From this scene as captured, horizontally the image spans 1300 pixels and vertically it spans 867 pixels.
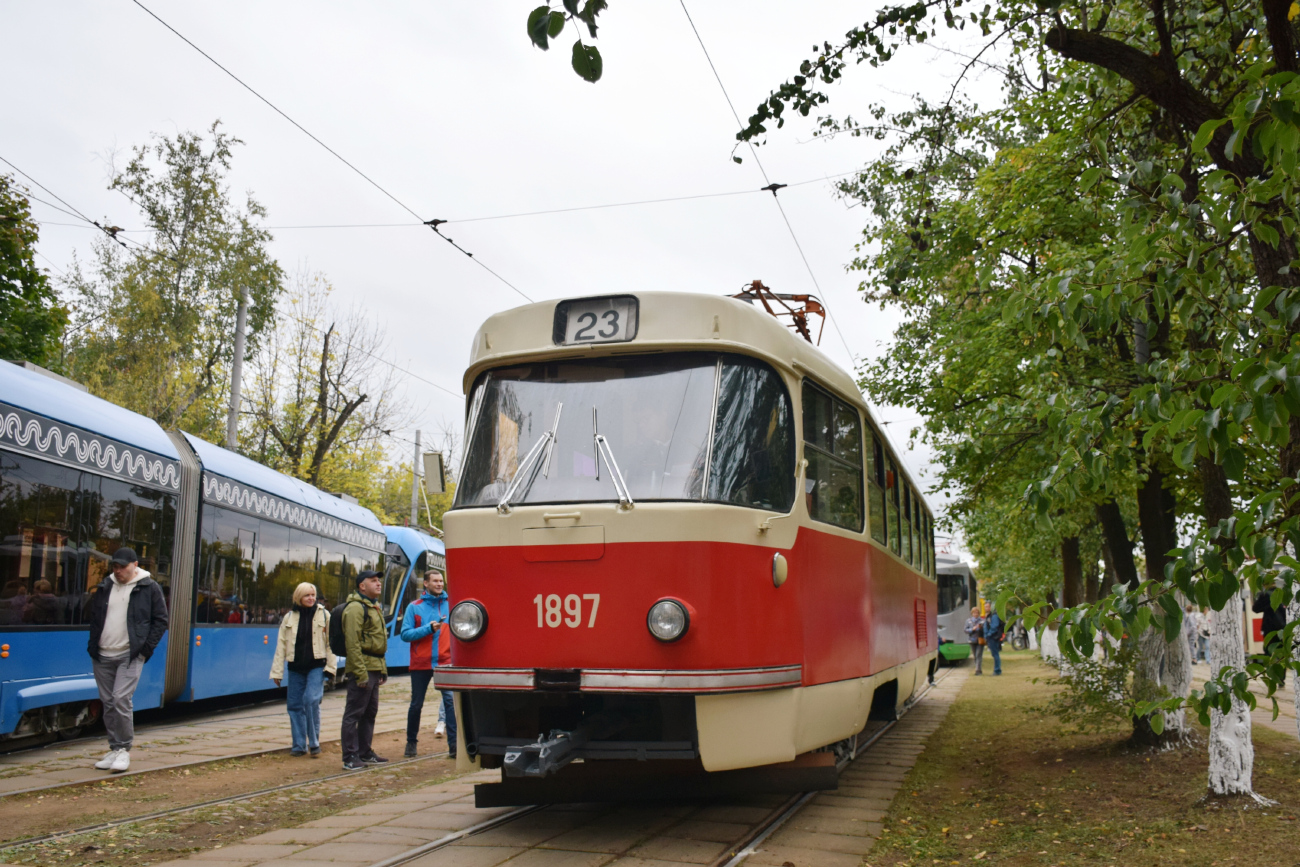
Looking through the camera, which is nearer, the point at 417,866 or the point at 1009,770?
the point at 417,866

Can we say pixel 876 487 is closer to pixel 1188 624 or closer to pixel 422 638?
pixel 422 638

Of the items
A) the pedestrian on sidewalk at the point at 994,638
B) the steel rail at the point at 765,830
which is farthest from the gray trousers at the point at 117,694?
the pedestrian on sidewalk at the point at 994,638

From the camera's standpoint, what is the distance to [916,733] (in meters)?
12.9

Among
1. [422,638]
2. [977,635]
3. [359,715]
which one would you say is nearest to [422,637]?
[422,638]

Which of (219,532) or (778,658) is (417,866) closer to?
(778,658)

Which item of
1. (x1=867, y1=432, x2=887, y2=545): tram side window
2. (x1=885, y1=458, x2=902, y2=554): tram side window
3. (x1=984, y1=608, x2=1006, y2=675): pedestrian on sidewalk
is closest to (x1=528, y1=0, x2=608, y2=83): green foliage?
(x1=867, y1=432, x2=887, y2=545): tram side window

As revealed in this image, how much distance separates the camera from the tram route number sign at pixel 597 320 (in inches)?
251

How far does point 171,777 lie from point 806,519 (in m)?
5.87

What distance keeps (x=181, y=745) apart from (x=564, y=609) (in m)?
7.02

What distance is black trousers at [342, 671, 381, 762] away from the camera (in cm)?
977

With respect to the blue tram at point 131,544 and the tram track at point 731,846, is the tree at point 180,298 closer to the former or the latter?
the blue tram at point 131,544

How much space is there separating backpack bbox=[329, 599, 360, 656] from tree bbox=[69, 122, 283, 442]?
22.4m

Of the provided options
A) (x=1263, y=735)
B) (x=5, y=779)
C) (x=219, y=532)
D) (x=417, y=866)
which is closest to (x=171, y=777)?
(x=5, y=779)

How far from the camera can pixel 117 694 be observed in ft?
29.7
